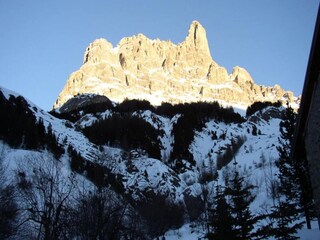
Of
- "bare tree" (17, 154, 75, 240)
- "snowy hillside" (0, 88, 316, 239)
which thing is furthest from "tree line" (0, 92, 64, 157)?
"bare tree" (17, 154, 75, 240)

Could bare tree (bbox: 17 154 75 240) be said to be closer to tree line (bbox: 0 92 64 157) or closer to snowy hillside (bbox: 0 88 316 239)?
snowy hillside (bbox: 0 88 316 239)

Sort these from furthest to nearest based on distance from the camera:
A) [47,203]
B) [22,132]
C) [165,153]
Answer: [165,153] < [22,132] < [47,203]

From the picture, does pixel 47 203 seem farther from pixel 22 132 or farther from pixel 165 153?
pixel 165 153

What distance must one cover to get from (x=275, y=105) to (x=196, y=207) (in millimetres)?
107995

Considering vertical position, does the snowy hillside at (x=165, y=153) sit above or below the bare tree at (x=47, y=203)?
above

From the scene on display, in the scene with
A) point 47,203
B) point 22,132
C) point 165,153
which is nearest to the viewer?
point 47,203

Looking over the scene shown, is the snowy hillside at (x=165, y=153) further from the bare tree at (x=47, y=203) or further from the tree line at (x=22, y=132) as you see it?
the bare tree at (x=47, y=203)

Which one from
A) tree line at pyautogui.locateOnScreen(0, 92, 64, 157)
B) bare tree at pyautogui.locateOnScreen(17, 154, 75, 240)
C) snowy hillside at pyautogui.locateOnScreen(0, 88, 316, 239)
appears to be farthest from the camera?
tree line at pyautogui.locateOnScreen(0, 92, 64, 157)

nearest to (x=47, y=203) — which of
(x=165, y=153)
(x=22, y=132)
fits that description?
(x=22, y=132)

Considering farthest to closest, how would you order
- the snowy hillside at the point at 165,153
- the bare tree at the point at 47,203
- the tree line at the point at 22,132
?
1. the tree line at the point at 22,132
2. the snowy hillside at the point at 165,153
3. the bare tree at the point at 47,203

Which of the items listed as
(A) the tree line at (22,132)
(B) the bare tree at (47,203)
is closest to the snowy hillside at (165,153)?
(A) the tree line at (22,132)

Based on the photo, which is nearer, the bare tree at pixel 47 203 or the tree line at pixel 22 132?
the bare tree at pixel 47 203

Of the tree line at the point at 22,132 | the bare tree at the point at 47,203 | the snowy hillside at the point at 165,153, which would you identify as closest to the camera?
the bare tree at the point at 47,203

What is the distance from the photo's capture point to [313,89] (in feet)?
50.3
